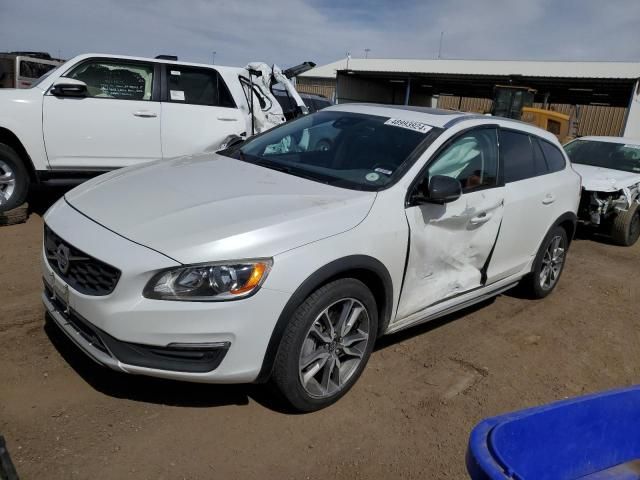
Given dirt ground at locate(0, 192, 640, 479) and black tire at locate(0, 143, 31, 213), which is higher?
black tire at locate(0, 143, 31, 213)

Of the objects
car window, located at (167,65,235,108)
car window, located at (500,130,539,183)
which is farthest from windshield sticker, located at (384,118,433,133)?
car window, located at (167,65,235,108)

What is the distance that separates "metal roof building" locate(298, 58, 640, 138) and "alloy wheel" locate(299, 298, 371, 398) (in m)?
26.8

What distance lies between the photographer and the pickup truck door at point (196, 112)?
21.2ft

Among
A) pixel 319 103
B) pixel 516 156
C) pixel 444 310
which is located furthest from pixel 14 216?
pixel 319 103

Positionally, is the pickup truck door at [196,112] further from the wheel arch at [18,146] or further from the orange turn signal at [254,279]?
the orange turn signal at [254,279]

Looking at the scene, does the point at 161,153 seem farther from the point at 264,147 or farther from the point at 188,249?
the point at 188,249

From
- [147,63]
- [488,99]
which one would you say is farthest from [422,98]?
[147,63]

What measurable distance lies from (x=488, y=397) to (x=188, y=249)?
2.09 metres

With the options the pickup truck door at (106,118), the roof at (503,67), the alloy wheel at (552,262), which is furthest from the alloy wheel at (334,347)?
the roof at (503,67)

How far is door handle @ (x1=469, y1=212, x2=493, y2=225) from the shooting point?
3.57 m

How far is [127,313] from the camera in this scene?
2369 millimetres

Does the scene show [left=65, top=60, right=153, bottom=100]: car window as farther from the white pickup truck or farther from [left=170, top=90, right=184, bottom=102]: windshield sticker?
[left=170, top=90, right=184, bottom=102]: windshield sticker

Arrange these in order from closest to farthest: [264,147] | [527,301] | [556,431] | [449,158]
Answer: [556,431] < [449,158] < [264,147] < [527,301]

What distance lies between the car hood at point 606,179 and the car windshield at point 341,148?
5.00 meters
